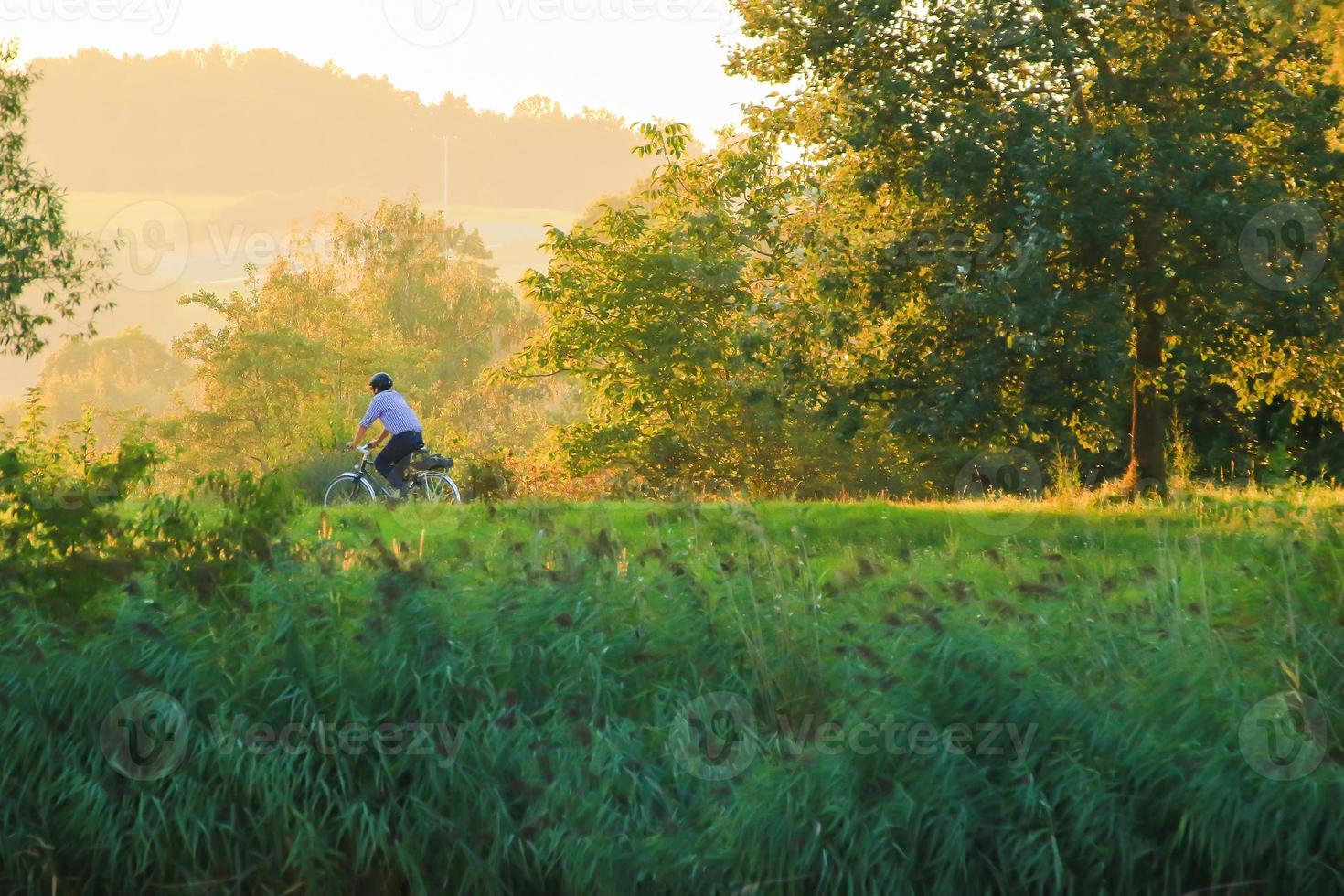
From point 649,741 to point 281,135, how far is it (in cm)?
16168

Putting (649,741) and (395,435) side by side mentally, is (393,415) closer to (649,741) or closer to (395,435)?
(395,435)

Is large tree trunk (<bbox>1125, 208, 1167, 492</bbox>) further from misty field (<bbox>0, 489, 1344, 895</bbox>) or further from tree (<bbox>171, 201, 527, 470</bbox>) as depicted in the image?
tree (<bbox>171, 201, 527, 470</bbox>)

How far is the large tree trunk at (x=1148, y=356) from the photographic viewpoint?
61.3 ft

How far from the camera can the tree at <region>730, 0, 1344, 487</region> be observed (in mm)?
17906

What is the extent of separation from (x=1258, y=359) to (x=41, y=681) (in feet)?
60.1

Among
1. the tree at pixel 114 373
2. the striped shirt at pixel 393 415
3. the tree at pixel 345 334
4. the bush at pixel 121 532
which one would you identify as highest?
the bush at pixel 121 532

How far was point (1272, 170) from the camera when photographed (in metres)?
19.3

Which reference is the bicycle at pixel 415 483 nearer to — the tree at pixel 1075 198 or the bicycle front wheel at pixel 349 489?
the bicycle front wheel at pixel 349 489

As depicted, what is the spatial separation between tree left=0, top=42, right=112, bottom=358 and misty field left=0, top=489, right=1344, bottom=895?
20.4 meters

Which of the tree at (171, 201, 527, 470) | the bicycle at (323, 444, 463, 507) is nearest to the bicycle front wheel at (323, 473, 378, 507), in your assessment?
the bicycle at (323, 444, 463, 507)

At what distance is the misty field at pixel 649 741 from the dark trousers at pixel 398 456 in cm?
917

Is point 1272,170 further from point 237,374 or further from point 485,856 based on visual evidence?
point 237,374

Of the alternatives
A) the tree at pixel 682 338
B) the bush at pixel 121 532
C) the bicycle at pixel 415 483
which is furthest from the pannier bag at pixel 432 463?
the tree at pixel 682 338

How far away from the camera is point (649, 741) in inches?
227
